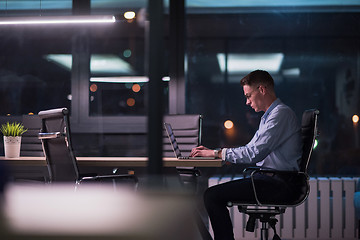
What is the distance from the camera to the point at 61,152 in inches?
137

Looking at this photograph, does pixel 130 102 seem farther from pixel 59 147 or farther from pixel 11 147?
pixel 59 147

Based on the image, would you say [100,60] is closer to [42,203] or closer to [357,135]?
[357,135]

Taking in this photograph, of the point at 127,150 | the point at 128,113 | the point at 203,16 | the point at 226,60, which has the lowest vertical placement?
the point at 127,150

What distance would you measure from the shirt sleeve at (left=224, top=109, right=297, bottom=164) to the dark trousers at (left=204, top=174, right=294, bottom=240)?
0.15 metres

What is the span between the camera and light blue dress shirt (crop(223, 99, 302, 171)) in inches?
120

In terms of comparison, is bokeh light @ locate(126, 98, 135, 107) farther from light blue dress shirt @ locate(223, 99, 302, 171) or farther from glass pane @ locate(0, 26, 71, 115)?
light blue dress shirt @ locate(223, 99, 302, 171)

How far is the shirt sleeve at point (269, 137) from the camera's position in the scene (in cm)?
305

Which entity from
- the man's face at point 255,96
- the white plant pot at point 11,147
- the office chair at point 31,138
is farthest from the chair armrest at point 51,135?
the man's face at point 255,96

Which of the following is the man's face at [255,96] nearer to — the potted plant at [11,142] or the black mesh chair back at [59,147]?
the black mesh chair back at [59,147]

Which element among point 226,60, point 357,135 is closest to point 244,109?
point 226,60

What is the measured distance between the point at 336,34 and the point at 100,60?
2781 mm

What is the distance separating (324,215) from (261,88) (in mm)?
1859

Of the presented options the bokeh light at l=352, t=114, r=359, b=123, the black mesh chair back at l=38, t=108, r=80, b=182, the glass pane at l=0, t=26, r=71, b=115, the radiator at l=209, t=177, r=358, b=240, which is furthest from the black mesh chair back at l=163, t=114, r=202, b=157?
the bokeh light at l=352, t=114, r=359, b=123

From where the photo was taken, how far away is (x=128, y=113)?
5352 mm
